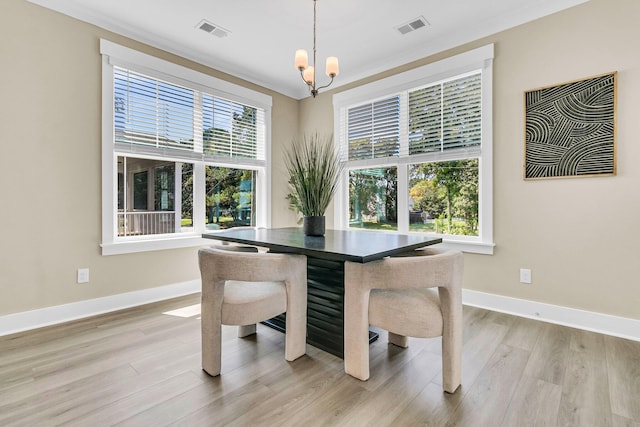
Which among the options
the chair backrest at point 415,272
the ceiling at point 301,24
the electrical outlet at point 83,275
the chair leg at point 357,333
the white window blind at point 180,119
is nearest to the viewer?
the chair backrest at point 415,272

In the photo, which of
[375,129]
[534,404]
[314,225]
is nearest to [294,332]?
[314,225]

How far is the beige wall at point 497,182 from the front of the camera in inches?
94.0

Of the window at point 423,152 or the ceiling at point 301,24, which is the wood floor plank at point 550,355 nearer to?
the window at point 423,152

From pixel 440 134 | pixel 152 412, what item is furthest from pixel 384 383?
pixel 440 134

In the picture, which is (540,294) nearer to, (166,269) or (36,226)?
(166,269)

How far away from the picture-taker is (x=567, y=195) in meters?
2.58

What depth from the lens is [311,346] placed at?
2.22 m

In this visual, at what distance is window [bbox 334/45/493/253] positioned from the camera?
10.1ft

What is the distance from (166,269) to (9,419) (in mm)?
1960

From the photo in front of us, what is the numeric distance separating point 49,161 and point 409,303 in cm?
309

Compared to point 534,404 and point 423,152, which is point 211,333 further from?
point 423,152

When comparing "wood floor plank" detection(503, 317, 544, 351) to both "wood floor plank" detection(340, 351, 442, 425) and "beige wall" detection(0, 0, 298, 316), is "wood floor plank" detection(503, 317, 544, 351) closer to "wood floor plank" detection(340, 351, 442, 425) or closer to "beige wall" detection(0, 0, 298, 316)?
"wood floor plank" detection(340, 351, 442, 425)

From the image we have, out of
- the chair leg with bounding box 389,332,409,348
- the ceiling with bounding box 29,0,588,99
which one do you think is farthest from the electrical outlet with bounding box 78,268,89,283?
the chair leg with bounding box 389,332,409,348

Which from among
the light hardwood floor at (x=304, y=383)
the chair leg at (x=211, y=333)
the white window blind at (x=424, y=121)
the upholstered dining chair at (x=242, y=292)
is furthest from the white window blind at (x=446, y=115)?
the chair leg at (x=211, y=333)
